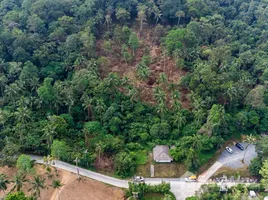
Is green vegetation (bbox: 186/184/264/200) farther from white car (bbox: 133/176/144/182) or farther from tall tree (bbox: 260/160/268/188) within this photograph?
white car (bbox: 133/176/144/182)

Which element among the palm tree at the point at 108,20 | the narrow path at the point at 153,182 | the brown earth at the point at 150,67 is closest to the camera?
the narrow path at the point at 153,182

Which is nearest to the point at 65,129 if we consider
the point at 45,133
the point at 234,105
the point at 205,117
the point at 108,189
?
the point at 45,133

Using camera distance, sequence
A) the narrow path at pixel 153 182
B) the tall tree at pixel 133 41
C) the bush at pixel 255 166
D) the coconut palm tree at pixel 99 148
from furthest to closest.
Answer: the tall tree at pixel 133 41
the bush at pixel 255 166
the coconut palm tree at pixel 99 148
the narrow path at pixel 153 182

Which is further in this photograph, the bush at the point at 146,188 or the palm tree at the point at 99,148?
the palm tree at the point at 99,148

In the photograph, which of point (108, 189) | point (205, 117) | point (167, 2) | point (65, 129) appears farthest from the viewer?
point (167, 2)

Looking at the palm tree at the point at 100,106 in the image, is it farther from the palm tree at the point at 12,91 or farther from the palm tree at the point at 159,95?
the palm tree at the point at 12,91

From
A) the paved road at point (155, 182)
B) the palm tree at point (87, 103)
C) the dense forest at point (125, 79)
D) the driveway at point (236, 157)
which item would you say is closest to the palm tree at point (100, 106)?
the dense forest at point (125, 79)

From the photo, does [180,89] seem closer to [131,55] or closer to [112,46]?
[131,55]
